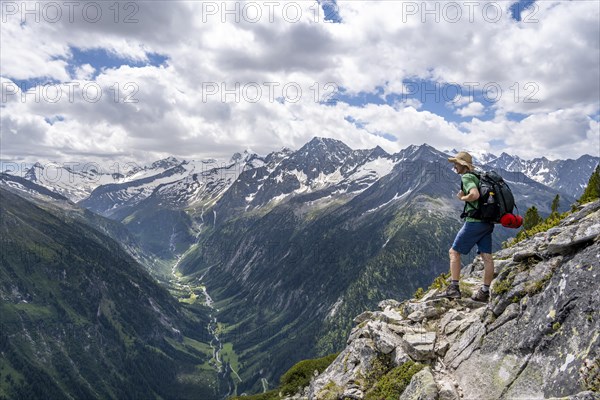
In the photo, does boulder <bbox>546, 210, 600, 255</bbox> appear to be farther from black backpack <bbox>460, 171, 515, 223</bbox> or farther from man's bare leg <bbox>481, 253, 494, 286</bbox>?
man's bare leg <bbox>481, 253, 494, 286</bbox>

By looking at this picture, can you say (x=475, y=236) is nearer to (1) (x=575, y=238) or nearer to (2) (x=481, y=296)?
(1) (x=575, y=238)

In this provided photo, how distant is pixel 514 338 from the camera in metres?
14.2

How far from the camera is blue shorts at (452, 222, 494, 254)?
1653 cm

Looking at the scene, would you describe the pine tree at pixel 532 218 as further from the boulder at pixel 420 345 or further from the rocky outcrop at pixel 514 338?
the boulder at pixel 420 345

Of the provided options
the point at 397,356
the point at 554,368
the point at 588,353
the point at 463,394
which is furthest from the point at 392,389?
the point at 588,353

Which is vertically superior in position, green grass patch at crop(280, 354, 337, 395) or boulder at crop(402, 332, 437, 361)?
boulder at crop(402, 332, 437, 361)

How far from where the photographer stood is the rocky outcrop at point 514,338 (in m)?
11.8

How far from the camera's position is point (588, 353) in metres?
11.0

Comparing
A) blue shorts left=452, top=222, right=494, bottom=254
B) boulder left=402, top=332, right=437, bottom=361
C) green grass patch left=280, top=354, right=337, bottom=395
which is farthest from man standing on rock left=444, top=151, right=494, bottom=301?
green grass patch left=280, top=354, right=337, bottom=395

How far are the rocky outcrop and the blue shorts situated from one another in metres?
1.57

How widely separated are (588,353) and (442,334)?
7595mm

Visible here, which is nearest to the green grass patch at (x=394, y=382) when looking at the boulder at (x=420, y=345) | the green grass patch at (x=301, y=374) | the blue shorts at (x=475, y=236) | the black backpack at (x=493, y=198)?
the boulder at (x=420, y=345)

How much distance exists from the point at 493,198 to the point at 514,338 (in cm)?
541

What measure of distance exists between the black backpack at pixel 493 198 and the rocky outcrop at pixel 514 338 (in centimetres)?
225
